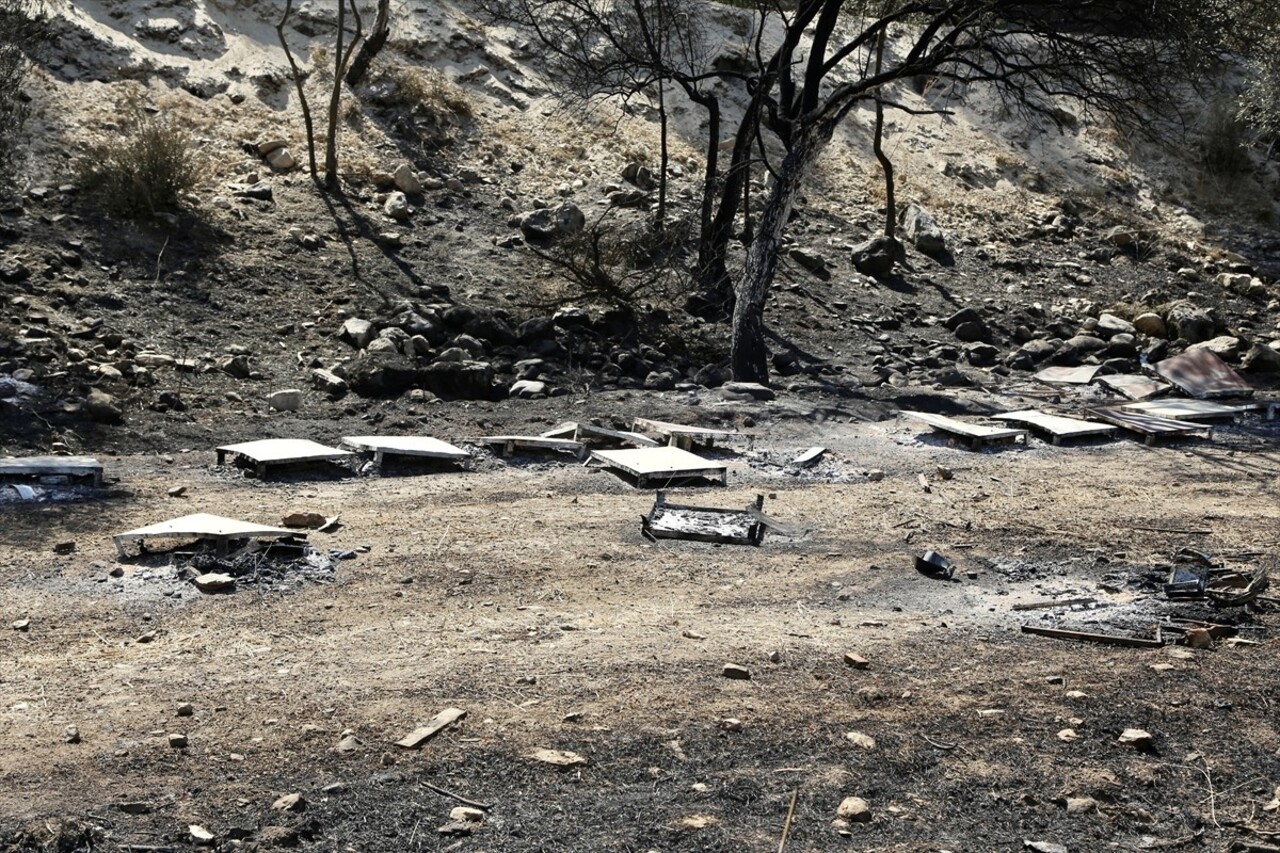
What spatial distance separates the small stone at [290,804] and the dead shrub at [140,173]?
36.9 ft

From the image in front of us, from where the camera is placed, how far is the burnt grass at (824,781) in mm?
3965

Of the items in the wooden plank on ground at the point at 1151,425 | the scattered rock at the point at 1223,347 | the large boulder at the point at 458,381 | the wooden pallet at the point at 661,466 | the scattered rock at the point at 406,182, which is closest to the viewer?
the wooden pallet at the point at 661,466

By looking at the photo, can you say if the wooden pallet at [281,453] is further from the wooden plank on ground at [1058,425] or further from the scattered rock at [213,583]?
the wooden plank on ground at [1058,425]

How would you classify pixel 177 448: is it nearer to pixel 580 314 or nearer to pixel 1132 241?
pixel 580 314

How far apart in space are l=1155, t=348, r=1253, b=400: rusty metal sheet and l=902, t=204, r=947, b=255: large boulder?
493 cm

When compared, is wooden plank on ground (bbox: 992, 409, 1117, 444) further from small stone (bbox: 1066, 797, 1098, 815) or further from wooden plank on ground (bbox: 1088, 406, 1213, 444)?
small stone (bbox: 1066, 797, 1098, 815)

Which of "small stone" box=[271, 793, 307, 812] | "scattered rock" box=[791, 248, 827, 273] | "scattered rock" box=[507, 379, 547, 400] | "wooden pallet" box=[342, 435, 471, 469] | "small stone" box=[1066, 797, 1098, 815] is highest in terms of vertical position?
"scattered rock" box=[791, 248, 827, 273]

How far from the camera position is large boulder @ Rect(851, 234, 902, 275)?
1717 cm

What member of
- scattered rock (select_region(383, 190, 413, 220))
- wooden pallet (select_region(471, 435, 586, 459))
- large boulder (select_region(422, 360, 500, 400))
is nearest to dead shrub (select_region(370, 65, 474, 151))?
scattered rock (select_region(383, 190, 413, 220))

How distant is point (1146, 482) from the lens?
942cm

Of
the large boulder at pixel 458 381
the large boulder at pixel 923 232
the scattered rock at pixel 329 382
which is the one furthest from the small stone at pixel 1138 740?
the large boulder at pixel 923 232

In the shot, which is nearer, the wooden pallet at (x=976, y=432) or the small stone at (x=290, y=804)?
the small stone at (x=290, y=804)

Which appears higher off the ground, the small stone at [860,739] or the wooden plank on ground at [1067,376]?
the wooden plank on ground at [1067,376]

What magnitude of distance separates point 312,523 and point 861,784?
3.94 meters
